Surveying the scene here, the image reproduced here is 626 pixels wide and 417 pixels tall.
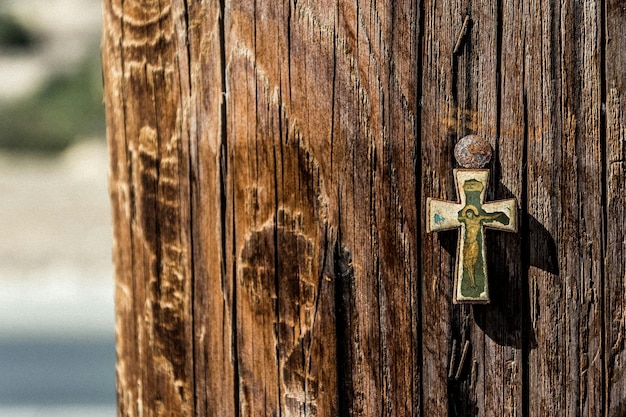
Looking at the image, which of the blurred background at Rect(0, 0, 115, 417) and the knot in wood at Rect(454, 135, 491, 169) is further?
the blurred background at Rect(0, 0, 115, 417)

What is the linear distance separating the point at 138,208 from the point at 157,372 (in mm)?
292

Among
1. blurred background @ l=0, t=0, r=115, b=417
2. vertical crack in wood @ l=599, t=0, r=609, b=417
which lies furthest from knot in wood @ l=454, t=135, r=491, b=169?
blurred background @ l=0, t=0, r=115, b=417

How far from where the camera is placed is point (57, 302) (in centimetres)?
958

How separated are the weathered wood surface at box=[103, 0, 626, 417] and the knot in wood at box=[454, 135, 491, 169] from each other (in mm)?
16

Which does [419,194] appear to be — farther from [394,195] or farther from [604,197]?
[604,197]

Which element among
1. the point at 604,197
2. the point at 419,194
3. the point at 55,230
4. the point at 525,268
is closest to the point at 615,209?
the point at 604,197

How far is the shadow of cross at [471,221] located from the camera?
1.08 m

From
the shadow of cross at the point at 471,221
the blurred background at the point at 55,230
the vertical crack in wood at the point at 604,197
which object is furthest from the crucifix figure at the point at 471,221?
the blurred background at the point at 55,230

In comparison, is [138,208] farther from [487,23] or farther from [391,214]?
[487,23]

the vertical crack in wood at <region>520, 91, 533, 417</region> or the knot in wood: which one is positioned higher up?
the knot in wood

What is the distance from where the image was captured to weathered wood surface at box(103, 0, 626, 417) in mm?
1091

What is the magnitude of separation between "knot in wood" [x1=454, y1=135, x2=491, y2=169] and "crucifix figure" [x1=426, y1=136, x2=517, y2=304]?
11mm

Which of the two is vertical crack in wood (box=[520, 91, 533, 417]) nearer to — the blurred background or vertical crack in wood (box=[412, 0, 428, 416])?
vertical crack in wood (box=[412, 0, 428, 416])

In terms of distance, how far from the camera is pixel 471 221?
3.58 ft
